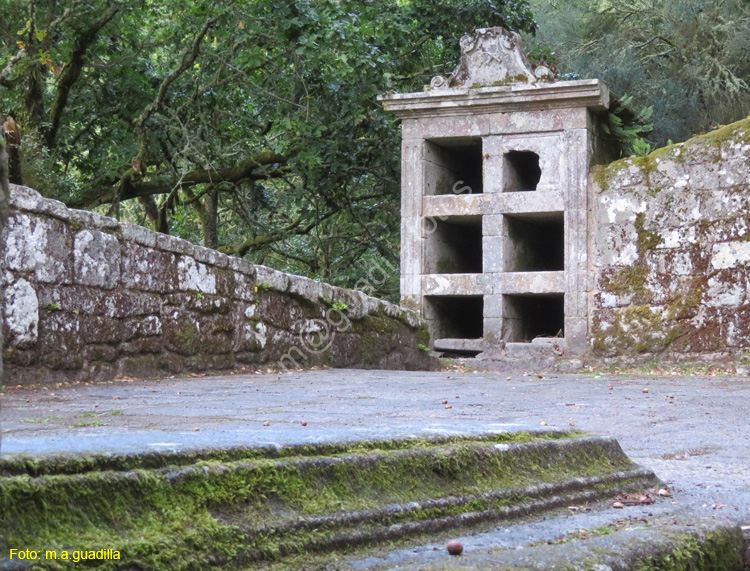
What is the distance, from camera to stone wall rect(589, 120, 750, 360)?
31.8ft

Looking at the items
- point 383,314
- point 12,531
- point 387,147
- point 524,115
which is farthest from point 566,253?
point 12,531

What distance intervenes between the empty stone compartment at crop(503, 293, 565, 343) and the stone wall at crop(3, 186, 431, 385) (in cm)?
222

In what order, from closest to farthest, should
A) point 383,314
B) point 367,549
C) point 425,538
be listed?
point 367,549, point 425,538, point 383,314

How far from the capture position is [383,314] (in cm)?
947

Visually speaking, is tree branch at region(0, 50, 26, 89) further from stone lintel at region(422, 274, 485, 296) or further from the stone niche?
stone lintel at region(422, 274, 485, 296)

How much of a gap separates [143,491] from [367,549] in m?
0.49

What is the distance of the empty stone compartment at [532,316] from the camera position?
10766 millimetres

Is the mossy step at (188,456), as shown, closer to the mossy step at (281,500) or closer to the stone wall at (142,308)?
the mossy step at (281,500)

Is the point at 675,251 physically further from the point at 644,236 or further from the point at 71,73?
the point at 71,73

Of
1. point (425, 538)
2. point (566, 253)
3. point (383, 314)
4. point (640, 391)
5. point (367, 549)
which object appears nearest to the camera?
point (367, 549)

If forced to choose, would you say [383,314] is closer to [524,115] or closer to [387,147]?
[524,115]

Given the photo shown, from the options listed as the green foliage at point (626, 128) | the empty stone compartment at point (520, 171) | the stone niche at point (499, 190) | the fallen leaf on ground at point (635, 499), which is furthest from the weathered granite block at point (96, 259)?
the green foliage at point (626, 128)

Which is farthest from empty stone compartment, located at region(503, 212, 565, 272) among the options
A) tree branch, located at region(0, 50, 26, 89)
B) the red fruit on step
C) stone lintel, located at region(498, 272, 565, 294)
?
the red fruit on step

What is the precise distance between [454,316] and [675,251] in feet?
9.54
